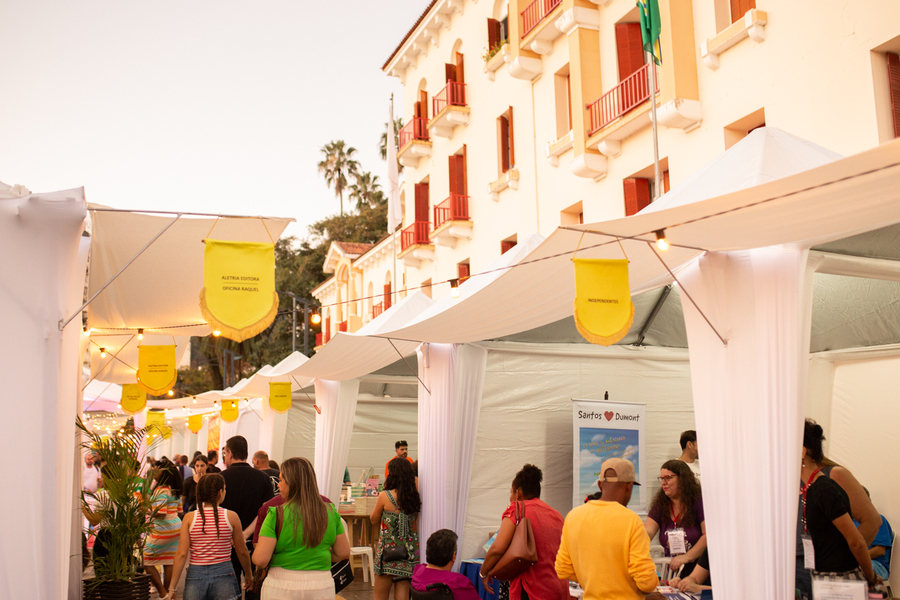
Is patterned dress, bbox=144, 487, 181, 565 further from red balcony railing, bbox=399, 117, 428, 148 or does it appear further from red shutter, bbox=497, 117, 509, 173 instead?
red balcony railing, bbox=399, 117, 428, 148

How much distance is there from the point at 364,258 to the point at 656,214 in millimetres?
25380

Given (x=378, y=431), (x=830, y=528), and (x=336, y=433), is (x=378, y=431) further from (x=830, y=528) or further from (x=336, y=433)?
(x=830, y=528)

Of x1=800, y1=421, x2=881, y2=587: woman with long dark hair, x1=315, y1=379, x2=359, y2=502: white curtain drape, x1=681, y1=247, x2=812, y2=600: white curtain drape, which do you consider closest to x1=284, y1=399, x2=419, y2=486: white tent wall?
x1=315, y1=379, x2=359, y2=502: white curtain drape

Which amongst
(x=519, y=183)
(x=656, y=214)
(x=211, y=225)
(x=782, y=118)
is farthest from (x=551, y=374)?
(x=519, y=183)

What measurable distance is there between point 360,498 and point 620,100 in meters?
7.53

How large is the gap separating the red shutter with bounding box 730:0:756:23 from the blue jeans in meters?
8.99

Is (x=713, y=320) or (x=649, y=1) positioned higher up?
(x=649, y=1)

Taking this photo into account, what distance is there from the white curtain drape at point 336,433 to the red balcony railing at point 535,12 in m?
7.84

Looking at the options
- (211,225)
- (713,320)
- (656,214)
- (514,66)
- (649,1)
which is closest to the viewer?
(656,214)

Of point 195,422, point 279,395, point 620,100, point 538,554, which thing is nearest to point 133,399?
point 279,395

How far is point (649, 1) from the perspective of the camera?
10156 millimetres

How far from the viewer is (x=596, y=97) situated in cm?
1274

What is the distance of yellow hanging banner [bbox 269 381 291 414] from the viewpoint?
12922 millimetres

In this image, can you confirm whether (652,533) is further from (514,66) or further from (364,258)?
(364,258)
